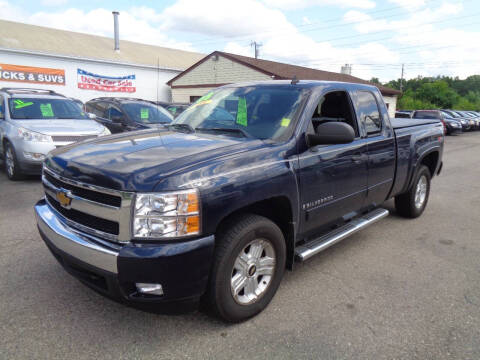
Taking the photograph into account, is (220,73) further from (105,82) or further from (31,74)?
(31,74)

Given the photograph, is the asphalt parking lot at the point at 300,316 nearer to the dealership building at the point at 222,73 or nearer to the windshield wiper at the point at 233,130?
the windshield wiper at the point at 233,130

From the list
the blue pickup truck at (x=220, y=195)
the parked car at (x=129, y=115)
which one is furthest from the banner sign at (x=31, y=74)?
the blue pickup truck at (x=220, y=195)

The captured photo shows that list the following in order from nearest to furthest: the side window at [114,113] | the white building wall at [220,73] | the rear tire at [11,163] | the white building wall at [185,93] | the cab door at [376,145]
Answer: the cab door at [376,145], the rear tire at [11,163], the side window at [114,113], the white building wall at [220,73], the white building wall at [185,93]

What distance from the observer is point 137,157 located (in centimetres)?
263

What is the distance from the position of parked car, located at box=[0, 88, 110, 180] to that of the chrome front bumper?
11.2 ft

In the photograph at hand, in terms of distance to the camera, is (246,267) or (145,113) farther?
(145,113)

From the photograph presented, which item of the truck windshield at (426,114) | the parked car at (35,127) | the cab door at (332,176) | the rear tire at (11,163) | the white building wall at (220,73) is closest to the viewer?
the cab door at (332,176)

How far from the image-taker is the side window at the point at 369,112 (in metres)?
4.05

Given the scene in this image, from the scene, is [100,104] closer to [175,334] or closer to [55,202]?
[55,202]

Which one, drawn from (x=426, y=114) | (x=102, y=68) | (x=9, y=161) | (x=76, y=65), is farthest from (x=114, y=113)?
(x=426, y=114)

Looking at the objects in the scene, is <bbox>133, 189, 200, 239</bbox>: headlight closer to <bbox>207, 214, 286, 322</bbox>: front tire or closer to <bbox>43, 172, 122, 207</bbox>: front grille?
<bbox>43, 172, 122, 207</bbox>: front grille

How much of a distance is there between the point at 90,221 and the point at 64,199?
0.34m

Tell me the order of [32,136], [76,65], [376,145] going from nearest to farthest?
[376,145] < [32,136] < [76,65]

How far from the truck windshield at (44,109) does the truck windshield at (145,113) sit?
1.37 metres
